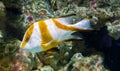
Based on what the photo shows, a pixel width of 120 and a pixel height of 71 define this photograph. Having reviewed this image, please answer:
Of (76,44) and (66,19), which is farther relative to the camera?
(76,44)

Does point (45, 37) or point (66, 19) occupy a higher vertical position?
point (66, 19)

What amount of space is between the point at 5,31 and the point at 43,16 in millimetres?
1626

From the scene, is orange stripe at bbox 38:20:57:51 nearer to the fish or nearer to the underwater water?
the fish

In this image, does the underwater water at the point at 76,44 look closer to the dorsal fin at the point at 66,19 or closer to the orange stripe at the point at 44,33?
the orange stripe at the point at 44,33

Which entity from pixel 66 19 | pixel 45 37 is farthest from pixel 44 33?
pixel 66 19

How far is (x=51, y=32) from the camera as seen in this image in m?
1.49

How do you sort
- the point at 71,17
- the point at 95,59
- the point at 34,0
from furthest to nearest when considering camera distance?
the point at 34,0 < the point at 95,59 < the point at 71,17

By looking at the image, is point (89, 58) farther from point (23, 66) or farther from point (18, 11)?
point (18, 11)

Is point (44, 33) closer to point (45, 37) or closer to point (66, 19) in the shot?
point (45, 37)

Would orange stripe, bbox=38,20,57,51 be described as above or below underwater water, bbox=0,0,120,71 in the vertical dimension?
above

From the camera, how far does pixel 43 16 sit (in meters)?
4.38

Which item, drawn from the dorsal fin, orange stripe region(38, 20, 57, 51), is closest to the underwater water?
orange stripe region(38, 20, 57, 51)

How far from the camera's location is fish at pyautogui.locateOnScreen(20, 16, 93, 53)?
1.47m

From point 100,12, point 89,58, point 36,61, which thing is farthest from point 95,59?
point 36,61
